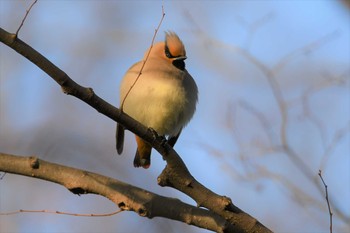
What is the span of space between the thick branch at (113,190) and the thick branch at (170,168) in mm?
71

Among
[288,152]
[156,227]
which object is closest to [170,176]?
[156,227]

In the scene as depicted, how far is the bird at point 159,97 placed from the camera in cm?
431

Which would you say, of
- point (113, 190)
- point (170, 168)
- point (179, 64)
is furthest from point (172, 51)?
point (113, 190)

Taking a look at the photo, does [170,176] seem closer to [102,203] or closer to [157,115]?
[157,115]

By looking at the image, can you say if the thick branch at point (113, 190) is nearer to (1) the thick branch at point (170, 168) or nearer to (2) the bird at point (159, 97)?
(1) the thick branch at point (170, 168)

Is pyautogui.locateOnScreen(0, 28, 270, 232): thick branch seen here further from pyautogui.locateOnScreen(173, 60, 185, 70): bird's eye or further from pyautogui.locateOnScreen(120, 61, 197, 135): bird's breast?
pyautogui.locateOnScreen(173, 60, 185, 70): bird's eye

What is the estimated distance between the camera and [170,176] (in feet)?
10.5

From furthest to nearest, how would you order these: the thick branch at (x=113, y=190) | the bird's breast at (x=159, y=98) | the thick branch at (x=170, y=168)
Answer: the bird's breast at (x=159, y=98), the thick branch at (x=113, y=190), the thick branch at (x=170, y=168)

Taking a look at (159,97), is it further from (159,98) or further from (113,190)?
(113,190)

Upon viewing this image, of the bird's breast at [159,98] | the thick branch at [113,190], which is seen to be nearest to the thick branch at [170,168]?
the thick branch at [113,190]

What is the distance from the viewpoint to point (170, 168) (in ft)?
10.5

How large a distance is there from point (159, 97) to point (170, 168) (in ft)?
3.81

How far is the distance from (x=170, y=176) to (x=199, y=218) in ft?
0.77

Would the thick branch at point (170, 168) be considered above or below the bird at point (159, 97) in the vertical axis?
below
